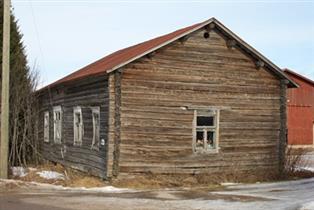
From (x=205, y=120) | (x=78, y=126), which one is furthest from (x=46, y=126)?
(x=205, y=120)

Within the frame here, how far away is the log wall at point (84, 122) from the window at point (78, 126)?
235mm

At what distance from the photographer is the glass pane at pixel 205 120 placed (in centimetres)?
2022

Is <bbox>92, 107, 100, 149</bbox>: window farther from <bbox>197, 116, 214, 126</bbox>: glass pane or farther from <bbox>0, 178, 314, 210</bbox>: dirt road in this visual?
<bbox>197, 116, 214, 126</bbox>: glass pane

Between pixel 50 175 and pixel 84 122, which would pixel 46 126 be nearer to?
pixel 84 122

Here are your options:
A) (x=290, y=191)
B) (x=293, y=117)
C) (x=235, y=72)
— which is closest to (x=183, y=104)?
(x=235, y=72)

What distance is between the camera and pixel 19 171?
2155cm

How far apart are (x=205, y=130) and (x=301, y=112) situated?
32261mm

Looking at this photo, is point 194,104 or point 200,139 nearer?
point 194,104

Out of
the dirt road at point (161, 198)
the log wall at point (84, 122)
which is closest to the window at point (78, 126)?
the log wall at point (84, 122)

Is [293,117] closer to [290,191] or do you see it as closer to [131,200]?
[290,191]

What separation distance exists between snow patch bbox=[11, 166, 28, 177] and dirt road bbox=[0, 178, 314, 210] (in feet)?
9.19

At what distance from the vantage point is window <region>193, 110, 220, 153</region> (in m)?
20.1

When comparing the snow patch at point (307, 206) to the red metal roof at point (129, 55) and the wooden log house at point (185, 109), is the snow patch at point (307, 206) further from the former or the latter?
the red metal roof at point (129, 55)

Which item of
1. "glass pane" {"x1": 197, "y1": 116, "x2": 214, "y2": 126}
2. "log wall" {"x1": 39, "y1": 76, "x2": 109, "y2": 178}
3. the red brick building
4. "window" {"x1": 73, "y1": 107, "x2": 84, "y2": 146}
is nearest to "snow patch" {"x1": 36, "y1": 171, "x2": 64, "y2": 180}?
"log wall" {"x1": 39, "y1": 76, "x2": 109, "y2": 178}
